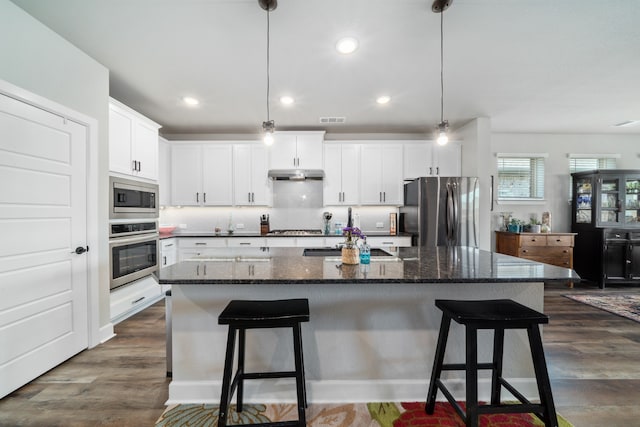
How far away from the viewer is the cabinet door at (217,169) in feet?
14.8

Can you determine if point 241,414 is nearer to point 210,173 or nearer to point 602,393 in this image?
point 602,393

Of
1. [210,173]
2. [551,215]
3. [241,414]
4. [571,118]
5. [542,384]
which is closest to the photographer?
[542,384]

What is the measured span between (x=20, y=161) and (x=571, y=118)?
6.40 m

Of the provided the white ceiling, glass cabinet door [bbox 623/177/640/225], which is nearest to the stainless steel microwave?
the white ceiling

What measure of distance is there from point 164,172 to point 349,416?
13.8 ft

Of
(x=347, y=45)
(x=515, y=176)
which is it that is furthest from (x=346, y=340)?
(x=515, y=176)

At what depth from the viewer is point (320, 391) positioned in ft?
5.94

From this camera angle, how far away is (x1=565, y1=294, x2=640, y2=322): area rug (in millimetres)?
3299

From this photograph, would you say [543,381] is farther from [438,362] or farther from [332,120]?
[332,120]

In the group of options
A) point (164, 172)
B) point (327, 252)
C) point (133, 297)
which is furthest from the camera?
point (164, 172)

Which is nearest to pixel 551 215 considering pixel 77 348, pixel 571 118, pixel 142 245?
pixel 571 118

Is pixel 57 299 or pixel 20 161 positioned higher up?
pixel 20 161

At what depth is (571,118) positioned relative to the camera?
13.7 ft

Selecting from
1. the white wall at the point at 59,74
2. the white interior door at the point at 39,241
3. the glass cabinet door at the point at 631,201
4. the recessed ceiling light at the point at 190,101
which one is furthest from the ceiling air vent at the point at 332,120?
the glass cabinet door at the point at 631,201
